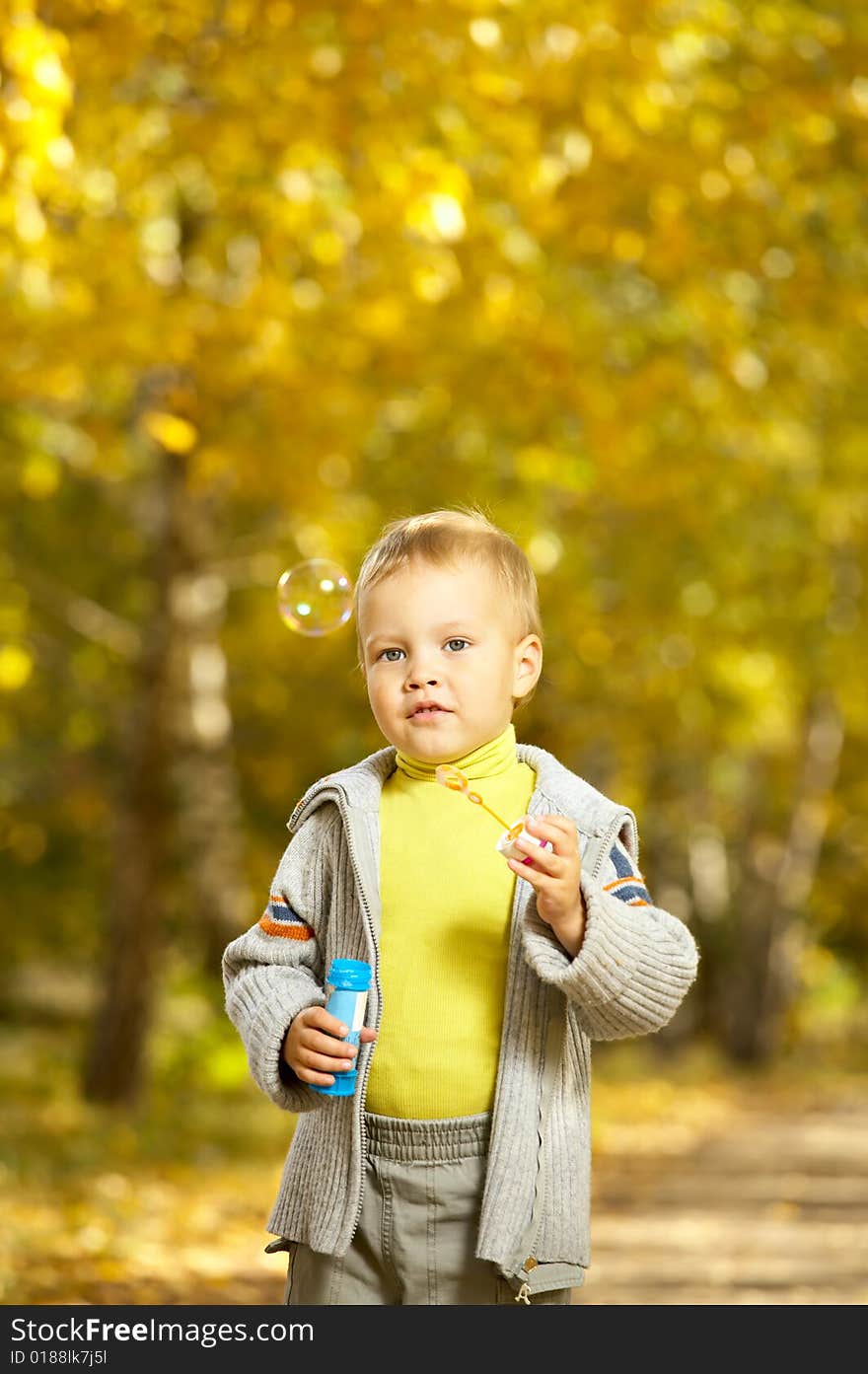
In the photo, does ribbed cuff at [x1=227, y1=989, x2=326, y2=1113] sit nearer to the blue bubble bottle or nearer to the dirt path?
the blue bubble bottle

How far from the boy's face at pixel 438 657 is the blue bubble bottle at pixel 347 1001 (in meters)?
0.37

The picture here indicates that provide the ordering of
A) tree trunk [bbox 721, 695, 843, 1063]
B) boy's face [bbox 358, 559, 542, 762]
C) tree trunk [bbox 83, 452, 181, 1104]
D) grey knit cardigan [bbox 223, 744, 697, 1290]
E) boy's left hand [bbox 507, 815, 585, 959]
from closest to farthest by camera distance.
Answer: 1. boy's left hand [bbox 507, 815, 585, 959]
2. grey knit cardigan [bbox 223, 744, 697, 1290]
3. boy's face [bbox 358, 559, 542, 762]
4. tree trunk [bbox 83, 452, 181, 1104]
5. tree trunk [bbox 721, 695, 843, 1063]

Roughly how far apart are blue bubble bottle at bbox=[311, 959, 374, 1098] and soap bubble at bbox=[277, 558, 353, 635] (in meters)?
1.31

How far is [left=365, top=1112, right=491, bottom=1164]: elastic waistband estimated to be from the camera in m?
2.70

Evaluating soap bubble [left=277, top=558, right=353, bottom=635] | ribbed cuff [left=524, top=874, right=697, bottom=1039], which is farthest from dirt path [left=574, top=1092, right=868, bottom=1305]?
ribbed cuff [left=524, top=874, right=697, bottom=1039]

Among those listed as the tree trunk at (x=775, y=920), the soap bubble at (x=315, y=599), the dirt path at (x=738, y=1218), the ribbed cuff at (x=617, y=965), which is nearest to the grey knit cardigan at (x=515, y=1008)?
the ribbed cuff at (x=617, y=965)

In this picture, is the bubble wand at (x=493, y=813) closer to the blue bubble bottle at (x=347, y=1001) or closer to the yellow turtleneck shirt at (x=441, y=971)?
the yellow turtleneck shirt at (x=441, y=971)

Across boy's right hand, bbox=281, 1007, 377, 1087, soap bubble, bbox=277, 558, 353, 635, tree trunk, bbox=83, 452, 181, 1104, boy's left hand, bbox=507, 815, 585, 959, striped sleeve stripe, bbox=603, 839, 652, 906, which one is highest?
tree trunk, bbox=83, 452, 181, 1104

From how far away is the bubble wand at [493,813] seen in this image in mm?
2535

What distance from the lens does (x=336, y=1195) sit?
107 inches

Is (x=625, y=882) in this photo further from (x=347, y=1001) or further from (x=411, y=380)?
(x=411, y=380)

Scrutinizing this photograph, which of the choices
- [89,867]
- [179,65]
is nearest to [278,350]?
[179,65]
